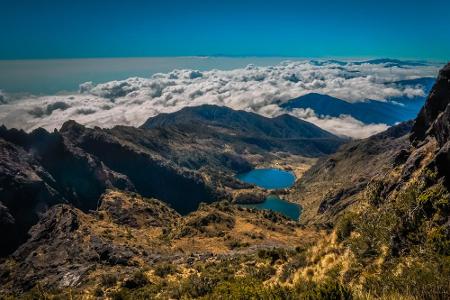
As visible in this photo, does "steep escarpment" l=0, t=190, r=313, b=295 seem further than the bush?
Yes

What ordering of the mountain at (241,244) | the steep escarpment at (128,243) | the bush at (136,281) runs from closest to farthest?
the mountain at (241,244), the bush at (136,281), the steep escarpment at (128,243)

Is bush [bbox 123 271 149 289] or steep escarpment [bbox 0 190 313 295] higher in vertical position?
bush [bbox 123 271 149 289]

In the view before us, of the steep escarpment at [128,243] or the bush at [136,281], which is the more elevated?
the bush at [136,281]

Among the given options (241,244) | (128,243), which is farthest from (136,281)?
(241,244)

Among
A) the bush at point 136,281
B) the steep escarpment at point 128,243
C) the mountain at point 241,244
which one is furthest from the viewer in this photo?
the steep escarpment at point 128,243

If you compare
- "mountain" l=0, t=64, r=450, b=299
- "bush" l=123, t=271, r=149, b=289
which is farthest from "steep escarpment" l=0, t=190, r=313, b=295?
"mountain" l=0, t=64, r=450, b=299

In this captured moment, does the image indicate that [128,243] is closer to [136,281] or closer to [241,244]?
[241,244]

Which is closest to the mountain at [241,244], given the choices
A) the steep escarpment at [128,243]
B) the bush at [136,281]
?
the bush at [136,281]

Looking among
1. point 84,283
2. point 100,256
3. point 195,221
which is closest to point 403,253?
point 84,283

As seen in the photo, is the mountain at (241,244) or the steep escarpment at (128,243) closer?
the mountain at (241,244)

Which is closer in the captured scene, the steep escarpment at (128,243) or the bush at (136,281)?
the bush at (136,281)

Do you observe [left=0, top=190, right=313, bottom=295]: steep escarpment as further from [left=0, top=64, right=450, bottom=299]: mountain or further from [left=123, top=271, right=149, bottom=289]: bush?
[left=0, top=64, right=450, bottom=299]: mountain

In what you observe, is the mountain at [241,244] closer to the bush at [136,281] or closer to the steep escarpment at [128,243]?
the bush at [136,281]
